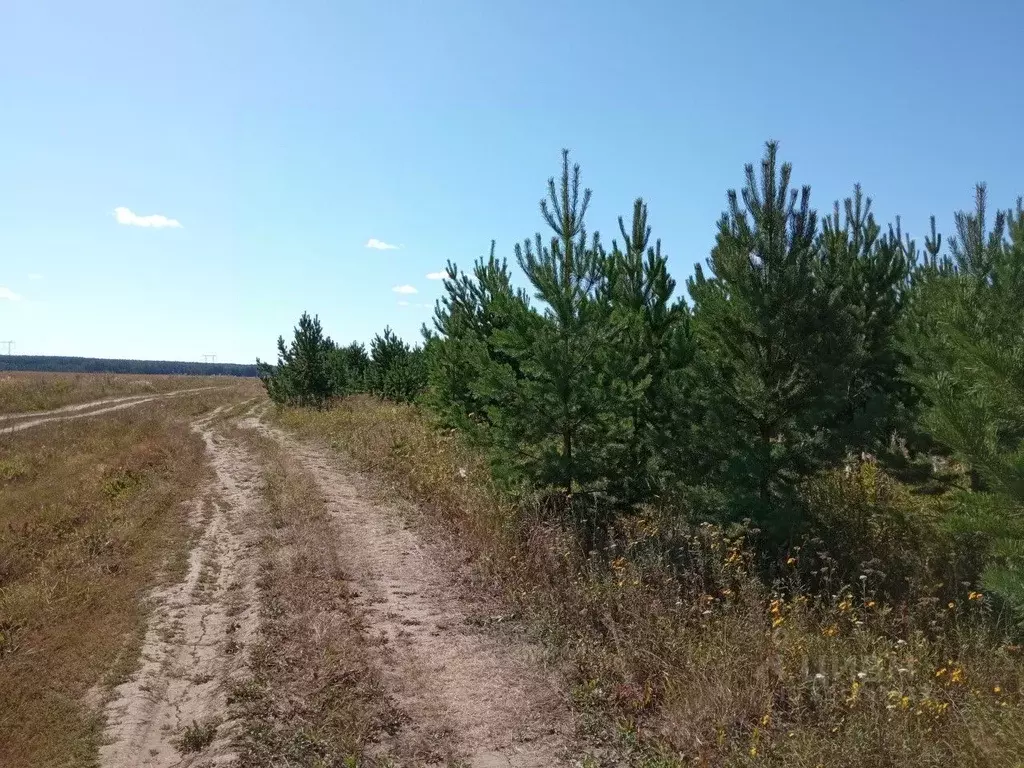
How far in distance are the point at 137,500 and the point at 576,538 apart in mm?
8116

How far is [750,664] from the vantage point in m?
4.86

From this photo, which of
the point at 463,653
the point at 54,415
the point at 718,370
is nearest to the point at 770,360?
the point at 718,370

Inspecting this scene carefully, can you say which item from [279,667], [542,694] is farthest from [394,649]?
[542,694]

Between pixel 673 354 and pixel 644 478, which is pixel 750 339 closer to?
pixel 673 354

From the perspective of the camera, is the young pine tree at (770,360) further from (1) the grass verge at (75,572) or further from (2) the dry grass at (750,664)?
(1) the grass verge at (75,572)

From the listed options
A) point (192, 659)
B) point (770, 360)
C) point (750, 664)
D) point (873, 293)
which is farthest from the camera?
point (873, 293)

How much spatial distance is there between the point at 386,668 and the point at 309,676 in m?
0.58

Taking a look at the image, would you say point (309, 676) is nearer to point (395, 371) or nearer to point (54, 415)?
point (395, 371)

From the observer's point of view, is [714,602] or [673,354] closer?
[714,602]

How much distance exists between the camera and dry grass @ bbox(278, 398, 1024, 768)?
3.95 m

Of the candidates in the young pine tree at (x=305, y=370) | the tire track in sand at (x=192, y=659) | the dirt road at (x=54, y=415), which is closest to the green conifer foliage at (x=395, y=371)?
the young pine tree at (x=305, y=370)

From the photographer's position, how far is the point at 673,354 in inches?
341

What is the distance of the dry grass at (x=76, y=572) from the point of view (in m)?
4.69

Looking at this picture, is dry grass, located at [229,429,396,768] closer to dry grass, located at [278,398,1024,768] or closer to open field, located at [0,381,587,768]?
open field, located at [0,381,587,768]
